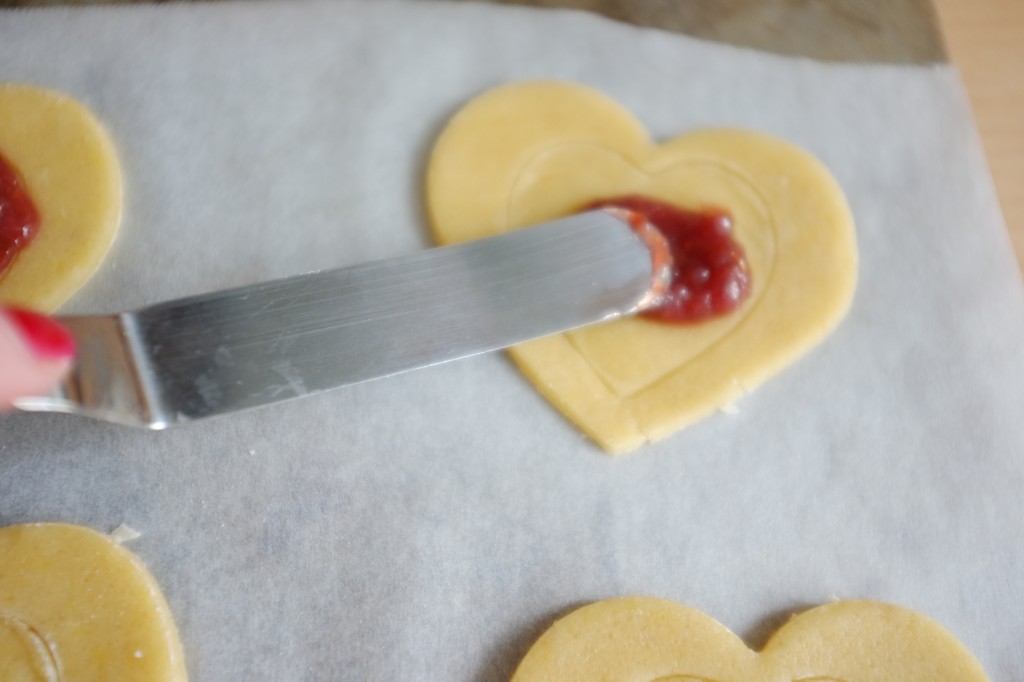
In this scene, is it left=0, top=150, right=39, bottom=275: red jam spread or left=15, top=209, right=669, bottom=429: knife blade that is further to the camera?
left=0, top=150, right=39, bottom=275: red jam spread

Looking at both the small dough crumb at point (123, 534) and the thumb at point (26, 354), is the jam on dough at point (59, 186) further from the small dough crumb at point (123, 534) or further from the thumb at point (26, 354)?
the thumb at point (26, 354)

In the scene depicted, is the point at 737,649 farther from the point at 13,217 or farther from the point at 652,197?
the point at 13,217

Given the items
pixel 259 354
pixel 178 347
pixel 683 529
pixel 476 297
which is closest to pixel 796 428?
pixel 683 529

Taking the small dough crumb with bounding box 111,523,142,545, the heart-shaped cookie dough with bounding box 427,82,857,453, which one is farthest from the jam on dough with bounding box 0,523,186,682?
the heart-shaped cookie dough with bounding box 427,82,857,453

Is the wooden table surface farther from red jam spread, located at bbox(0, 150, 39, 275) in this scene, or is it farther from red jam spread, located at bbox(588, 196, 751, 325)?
red jam spread, located at bbox(0, 150, 39, 275)

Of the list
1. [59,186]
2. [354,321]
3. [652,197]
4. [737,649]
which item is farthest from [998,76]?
[59,186]

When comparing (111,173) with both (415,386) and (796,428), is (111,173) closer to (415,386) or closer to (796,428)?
(415,386)
